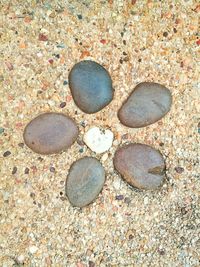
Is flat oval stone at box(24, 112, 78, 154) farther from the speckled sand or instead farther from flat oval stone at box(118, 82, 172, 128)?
flat oval stone at box(118, 82, 172, 128)

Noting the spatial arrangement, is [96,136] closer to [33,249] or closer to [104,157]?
[104,157]

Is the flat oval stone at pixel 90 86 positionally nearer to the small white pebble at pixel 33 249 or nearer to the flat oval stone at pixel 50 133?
the flat oval stone at pixel 50 133

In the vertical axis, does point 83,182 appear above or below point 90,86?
below

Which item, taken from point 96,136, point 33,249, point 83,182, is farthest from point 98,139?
point 33,249

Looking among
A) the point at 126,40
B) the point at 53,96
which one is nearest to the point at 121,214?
the point at 53,96

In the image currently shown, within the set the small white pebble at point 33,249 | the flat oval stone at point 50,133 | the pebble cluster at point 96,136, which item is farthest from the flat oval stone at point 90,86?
the small white pebble at point 33,249

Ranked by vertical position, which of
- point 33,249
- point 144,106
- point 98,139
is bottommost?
point 33,249

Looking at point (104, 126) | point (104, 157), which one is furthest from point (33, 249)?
point (104, 126)

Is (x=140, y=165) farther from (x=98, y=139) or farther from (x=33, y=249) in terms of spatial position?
(x=33, y=249)
